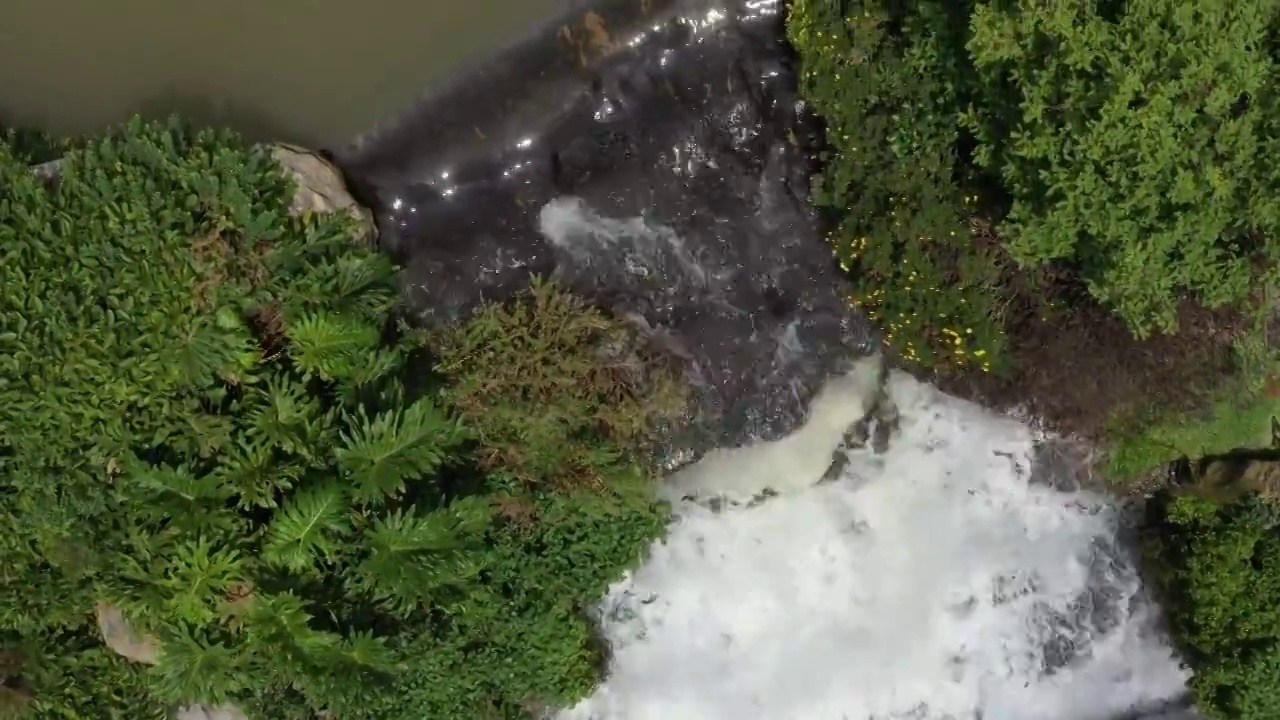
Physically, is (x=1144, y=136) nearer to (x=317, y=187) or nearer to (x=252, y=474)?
(x=317, y=187)

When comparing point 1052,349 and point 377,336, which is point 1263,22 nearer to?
point 1052,349

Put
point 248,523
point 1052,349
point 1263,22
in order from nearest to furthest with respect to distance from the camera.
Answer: point 1263,22
point 248,523
point 1052,349

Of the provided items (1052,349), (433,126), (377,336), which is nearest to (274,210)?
(377,336)

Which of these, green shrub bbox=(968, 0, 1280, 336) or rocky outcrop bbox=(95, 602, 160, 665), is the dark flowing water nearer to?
green shrub bbox=(968, 0, 1280, 336)

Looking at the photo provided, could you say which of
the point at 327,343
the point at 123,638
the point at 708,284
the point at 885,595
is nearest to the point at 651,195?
the point at 708,284

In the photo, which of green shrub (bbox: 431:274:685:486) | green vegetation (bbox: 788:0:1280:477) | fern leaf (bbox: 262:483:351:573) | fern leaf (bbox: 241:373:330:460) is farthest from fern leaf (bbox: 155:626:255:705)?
green vegetation (bbox: 788:0:1280:477)
